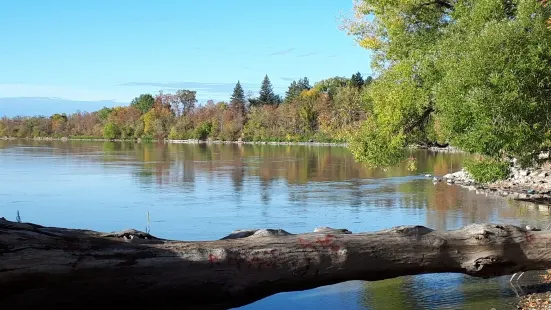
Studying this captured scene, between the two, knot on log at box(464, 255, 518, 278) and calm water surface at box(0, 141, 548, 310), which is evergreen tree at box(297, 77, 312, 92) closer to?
calm water surface at box(0, 141, 548, 310)

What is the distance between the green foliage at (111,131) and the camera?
11862 centimetres

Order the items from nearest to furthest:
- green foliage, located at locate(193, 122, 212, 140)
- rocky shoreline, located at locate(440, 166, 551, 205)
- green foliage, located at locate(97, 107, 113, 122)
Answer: rocky shoreline, located at locate(440, 166, 551, 205)
green foliage, located at locate(193, 122, 212, 140)
green foliage, located at locate(97, 107, 113, 122)

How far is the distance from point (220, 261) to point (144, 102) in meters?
139

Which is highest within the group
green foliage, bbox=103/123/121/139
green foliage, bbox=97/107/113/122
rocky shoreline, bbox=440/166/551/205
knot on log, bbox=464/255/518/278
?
green foliage, bbox=97/107/113/122

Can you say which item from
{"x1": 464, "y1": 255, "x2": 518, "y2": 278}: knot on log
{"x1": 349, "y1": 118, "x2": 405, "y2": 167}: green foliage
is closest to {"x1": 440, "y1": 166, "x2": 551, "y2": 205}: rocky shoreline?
{"x1": 349, "y1": 118, "x2": 405, "y2": 167}: green foliage

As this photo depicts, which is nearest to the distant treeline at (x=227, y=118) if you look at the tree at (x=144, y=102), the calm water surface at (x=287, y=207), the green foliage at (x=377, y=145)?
the tree at (x=144, y=102)

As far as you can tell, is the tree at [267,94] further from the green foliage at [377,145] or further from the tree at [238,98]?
the green foliage at [377,145]

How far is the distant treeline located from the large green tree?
177ft

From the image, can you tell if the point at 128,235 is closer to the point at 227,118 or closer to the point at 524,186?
the point at 524,186

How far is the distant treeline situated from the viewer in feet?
296

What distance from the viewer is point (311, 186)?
30.4 m

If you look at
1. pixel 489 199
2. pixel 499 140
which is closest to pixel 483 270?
pixel 499 140

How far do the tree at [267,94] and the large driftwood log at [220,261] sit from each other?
369 feet

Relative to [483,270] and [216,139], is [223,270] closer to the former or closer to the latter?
[483,270]
